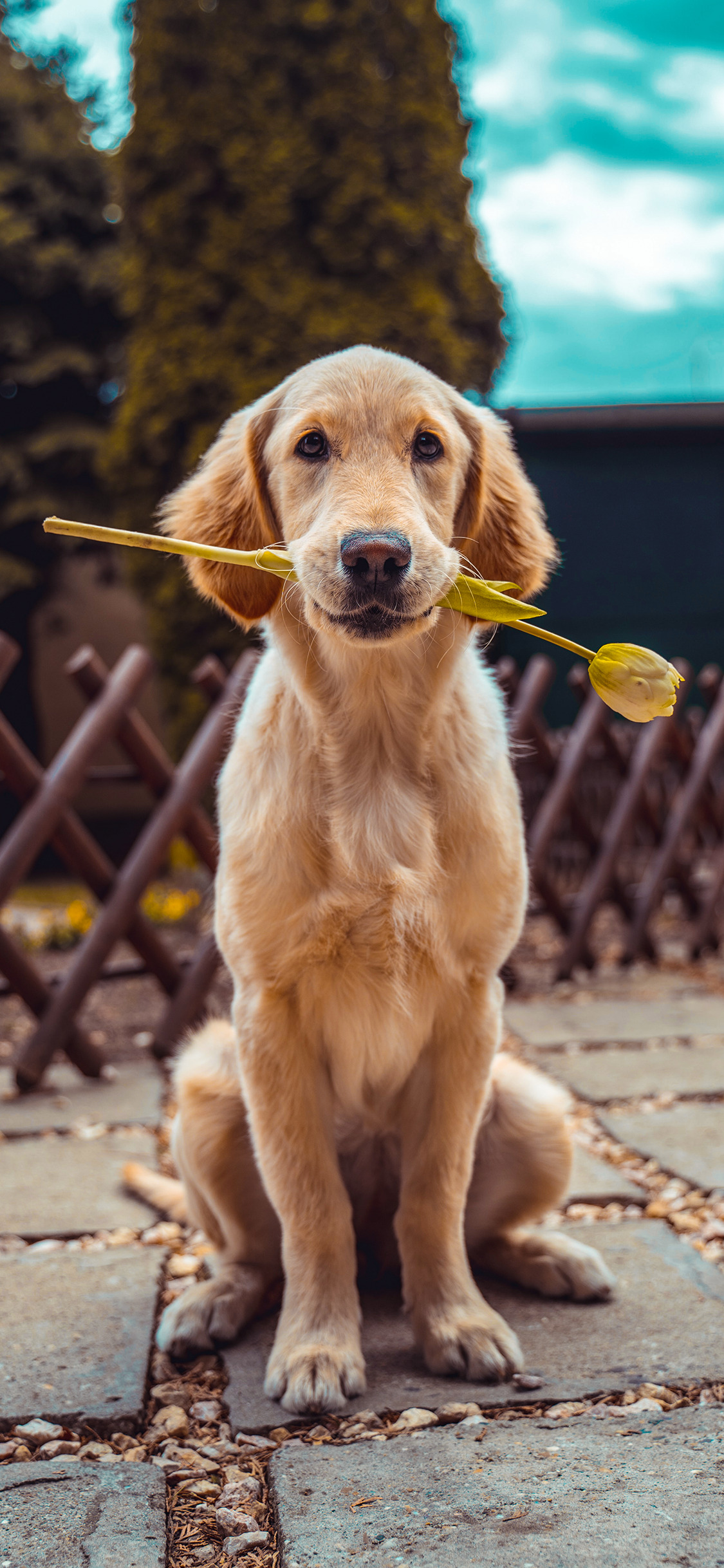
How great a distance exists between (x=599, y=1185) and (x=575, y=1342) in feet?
2.69

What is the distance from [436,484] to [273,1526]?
1561mm

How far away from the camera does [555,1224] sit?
267 cm

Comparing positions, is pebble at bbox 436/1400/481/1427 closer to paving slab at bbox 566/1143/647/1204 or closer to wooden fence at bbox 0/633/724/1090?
paving slab at bbox 566/1143/647/1204

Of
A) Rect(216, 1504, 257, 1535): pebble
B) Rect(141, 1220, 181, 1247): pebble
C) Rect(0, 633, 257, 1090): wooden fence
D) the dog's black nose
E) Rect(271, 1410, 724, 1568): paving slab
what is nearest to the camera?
Rect(271, 1410, 724, 1568): paving slab

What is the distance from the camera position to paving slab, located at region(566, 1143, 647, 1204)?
109 inches

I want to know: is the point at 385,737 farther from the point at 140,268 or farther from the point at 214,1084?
the point at 140,268

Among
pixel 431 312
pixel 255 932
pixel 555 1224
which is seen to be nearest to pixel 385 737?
pixel 255 932

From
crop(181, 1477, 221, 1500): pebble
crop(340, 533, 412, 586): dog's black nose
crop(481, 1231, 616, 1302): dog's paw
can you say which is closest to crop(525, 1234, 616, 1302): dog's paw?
crop(481, 1231, 616, 1302): dog's paw

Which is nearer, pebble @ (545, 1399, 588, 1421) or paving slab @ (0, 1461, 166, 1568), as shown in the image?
paving slab @ (0, 1461, 166, 1568)

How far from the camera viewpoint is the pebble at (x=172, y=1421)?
1.82 meters

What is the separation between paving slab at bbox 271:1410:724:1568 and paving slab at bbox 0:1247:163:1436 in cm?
36

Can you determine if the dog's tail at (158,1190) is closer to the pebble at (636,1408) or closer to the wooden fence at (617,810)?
the pebble at (636,1408)

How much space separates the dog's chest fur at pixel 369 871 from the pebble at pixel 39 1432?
674 millimetres

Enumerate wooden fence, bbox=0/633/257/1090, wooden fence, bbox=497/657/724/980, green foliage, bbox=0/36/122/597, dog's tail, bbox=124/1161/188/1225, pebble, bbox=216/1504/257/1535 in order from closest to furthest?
pebble, bbox=216/1504/257/1535, dog's tail, bbox=124/1161/188/1225, wooden fence, bbox=0/633/257/1090, wooden fence, bbox=497/657/724/980, green foliage, bbox=0/36/122/597
